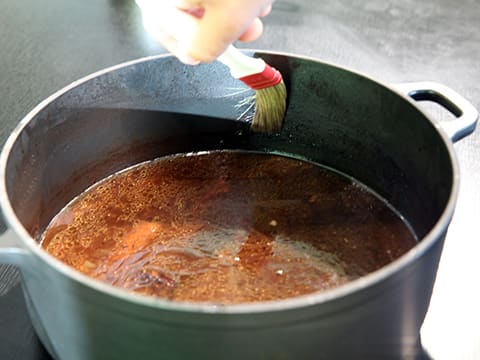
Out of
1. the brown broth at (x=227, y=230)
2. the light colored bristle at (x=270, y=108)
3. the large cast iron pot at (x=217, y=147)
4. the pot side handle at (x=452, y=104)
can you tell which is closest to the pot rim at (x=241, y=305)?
the large cast iron pot at (x=217, y=147)

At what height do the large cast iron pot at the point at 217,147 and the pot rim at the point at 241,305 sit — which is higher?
the pot rim at the point at 241,305

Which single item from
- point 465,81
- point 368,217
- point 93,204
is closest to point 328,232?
point 368,217

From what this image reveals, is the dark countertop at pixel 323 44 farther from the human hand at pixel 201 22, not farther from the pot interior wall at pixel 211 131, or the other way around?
the human hand at pixel 201 22

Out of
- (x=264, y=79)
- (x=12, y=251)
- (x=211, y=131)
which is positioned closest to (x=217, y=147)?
(x=211, y=131)

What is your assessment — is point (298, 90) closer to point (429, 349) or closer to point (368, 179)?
point (368, 179)

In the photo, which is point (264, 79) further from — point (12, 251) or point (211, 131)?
point (12, 251)

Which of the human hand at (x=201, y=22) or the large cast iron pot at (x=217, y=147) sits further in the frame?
the human hand at (x=201, y=22)
